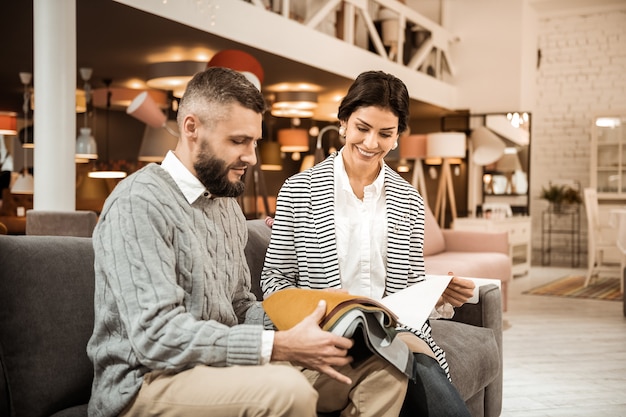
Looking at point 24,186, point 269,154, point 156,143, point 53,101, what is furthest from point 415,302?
point 269,154

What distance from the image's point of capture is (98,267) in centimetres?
154

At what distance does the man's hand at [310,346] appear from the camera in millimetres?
1473

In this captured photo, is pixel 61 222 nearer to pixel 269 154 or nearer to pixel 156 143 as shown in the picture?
→ pixel 156 143

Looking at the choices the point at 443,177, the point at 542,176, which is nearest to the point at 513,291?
the point at 443,177

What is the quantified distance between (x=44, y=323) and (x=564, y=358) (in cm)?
372

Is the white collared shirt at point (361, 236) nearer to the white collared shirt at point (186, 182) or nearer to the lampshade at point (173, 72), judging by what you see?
the white collared shirt at point (186, 182)

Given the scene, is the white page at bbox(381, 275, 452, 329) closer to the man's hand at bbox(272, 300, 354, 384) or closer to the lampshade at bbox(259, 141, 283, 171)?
the man's hand at bbox(272, 300, 354, 384)

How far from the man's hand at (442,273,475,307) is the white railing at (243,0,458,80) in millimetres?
5124

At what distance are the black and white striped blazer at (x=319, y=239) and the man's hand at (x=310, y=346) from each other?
0.63m

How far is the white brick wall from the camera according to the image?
11312mm

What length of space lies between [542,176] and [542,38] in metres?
2.33

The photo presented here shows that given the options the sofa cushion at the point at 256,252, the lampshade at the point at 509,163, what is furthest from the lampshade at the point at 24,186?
the lampshade at the point at 509,163

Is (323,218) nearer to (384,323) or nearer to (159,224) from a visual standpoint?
(384,323)

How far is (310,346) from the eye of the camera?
4.83ft
